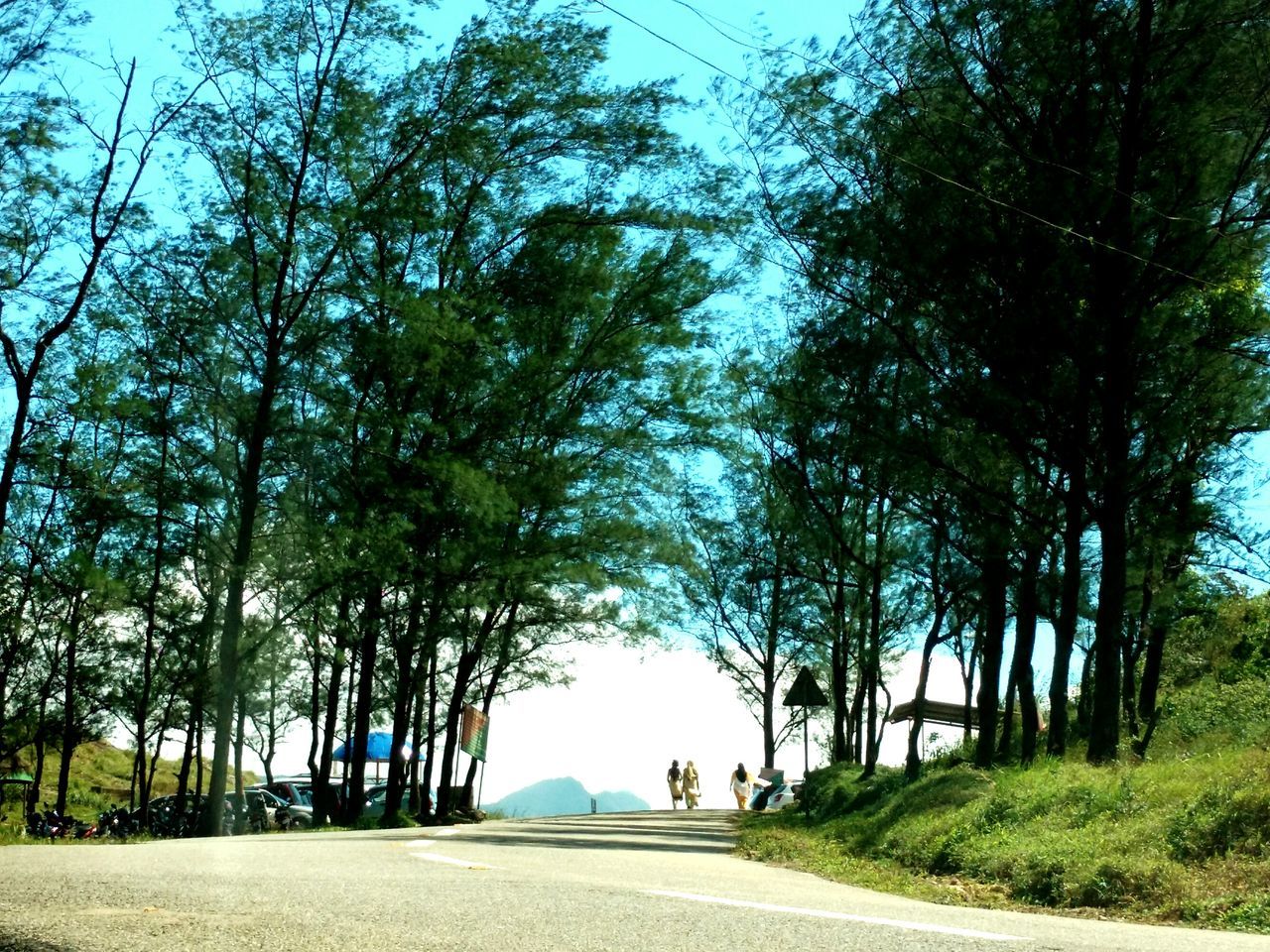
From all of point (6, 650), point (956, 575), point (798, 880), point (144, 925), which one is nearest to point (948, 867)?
point (798, 880)

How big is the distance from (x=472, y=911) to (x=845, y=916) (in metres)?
2.14

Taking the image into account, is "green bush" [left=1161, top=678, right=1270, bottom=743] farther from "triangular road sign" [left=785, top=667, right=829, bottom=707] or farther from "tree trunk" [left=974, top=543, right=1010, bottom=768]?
"triangular road sign" [left=785, top=667, right=829, bottom=707]

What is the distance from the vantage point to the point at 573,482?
3269 centimetres

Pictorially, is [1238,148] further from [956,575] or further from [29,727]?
[29,727]

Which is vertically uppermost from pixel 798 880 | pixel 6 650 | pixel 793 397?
pixel 793 397

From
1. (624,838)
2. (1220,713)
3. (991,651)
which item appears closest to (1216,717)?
(1220,713)

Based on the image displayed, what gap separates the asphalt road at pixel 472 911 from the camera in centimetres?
674

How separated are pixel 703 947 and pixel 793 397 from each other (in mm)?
18150

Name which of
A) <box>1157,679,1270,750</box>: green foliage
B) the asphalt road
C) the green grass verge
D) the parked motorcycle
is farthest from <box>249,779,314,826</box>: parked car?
the asphalt road

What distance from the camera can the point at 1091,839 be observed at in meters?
12.1

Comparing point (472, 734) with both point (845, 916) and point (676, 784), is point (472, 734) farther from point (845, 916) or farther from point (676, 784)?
point (845, 916)

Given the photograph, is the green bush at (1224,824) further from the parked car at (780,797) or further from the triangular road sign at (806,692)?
the parked car at (780,797)

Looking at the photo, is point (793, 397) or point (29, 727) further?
point (29, 727)

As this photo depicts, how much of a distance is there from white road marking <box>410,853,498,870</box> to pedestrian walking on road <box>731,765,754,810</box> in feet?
105
